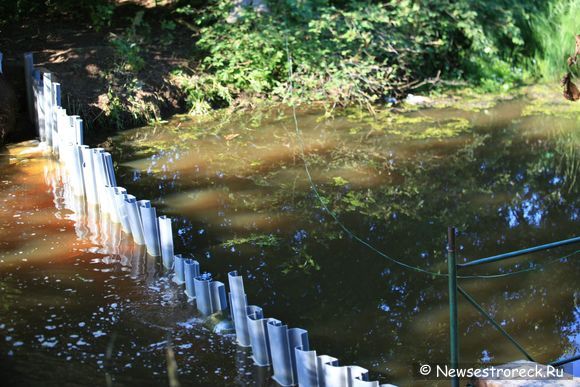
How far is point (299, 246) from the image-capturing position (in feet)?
23.0

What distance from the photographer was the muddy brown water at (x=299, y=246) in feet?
17.2

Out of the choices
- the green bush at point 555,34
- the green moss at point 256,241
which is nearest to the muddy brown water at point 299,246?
the green moss at point 256,241

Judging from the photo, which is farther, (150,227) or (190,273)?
(150,227)

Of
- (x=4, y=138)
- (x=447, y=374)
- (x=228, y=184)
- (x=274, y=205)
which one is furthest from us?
(x=4, y=138)

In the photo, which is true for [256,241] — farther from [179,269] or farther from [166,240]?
[179,269]

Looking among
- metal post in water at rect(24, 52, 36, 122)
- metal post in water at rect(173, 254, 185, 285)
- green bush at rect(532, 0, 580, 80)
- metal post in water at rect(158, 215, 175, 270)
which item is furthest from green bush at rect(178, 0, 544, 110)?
metal post in water at rect(173, 254, 185, 285)

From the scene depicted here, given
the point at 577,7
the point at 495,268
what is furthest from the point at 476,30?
the point at 495,268

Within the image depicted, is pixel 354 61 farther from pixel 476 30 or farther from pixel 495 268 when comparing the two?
pixel 495 268

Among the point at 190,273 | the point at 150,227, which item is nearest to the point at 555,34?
the point at 150,227

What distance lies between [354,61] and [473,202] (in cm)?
428

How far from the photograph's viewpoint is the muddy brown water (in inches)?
206

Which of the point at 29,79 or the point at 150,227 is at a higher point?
the point at 29,79

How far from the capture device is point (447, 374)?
5027mm

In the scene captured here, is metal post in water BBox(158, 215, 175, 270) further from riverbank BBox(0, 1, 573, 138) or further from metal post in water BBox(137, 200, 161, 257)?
riverbank BBox(0, 1, 573, 138)
